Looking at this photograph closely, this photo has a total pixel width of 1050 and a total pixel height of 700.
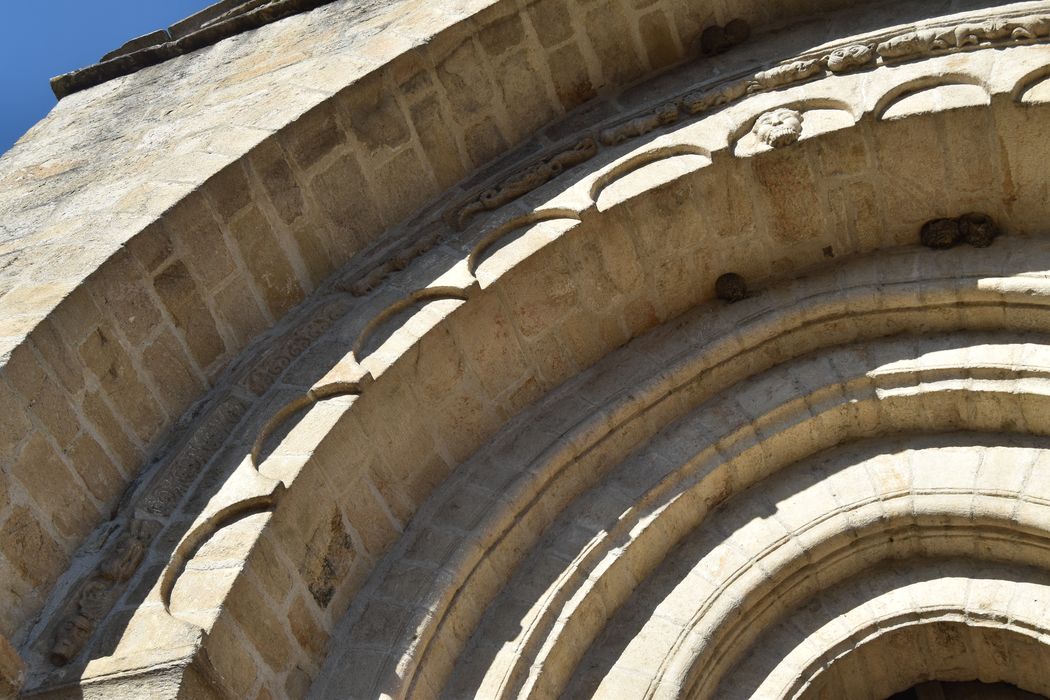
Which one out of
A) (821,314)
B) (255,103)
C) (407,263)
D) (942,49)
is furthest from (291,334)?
(942,49)

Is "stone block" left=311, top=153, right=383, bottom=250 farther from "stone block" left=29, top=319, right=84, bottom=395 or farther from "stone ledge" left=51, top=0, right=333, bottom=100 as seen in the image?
"stone ledge" left=51, top=0, right=333, bottom=100

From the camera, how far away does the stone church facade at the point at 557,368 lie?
15.0 ft

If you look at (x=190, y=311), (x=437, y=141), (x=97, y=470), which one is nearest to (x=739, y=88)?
(x=437, y=141)

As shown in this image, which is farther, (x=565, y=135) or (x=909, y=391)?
(x=565, y=135)

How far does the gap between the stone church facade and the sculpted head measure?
0.05ft

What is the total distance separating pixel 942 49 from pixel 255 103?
10.7 ft

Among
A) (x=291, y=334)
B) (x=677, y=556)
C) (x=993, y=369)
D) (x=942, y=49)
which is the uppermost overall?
(x=942, y=49)

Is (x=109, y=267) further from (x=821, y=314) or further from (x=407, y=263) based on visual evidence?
(x=821, y=314)

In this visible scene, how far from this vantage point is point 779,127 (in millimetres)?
5441

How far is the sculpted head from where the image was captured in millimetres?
5406

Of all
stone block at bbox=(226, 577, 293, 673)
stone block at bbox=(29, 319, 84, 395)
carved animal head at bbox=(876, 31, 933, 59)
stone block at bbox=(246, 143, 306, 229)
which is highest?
carved animal head at bbox=(876, 31, 933, 59)

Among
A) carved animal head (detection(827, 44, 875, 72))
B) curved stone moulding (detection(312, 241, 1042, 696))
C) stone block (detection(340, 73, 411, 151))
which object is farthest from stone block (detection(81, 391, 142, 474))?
carved animal head (detection(827, 44, 875, 72))

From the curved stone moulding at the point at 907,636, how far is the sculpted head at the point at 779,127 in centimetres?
193

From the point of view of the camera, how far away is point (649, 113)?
5965 mm
